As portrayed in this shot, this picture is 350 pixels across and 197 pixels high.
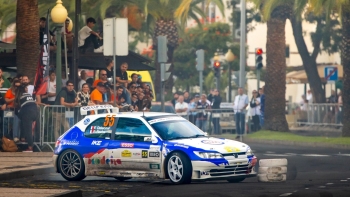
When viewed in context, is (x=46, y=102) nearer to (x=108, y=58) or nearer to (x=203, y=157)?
(x=108, y=58)

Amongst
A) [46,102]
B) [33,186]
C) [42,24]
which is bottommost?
[33,186]

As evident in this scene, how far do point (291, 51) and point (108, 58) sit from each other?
53585 mm

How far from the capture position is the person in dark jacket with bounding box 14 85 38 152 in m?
24.0

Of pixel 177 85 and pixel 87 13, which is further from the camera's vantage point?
pixel 177 85

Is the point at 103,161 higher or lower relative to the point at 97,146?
lower

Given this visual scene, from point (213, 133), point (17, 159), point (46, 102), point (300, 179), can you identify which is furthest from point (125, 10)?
point (300, 179)

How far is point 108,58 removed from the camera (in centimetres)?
2886

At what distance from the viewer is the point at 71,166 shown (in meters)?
18.4

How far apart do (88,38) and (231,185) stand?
13279 millimetres

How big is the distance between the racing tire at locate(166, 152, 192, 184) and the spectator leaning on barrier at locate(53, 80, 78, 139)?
26.0 ft

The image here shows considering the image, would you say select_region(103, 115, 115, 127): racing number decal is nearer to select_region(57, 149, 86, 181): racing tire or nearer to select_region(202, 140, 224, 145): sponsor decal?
select_region(57, 149, 86, 181): racing tire

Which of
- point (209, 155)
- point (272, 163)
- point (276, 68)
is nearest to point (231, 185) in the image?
point (209, 155)

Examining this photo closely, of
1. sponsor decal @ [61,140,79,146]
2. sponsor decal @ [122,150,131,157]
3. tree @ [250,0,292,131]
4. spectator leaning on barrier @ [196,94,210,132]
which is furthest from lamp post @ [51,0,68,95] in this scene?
tree @ [250,0,292,131]

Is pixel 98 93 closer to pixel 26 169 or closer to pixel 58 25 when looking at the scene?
pixel 58 25
